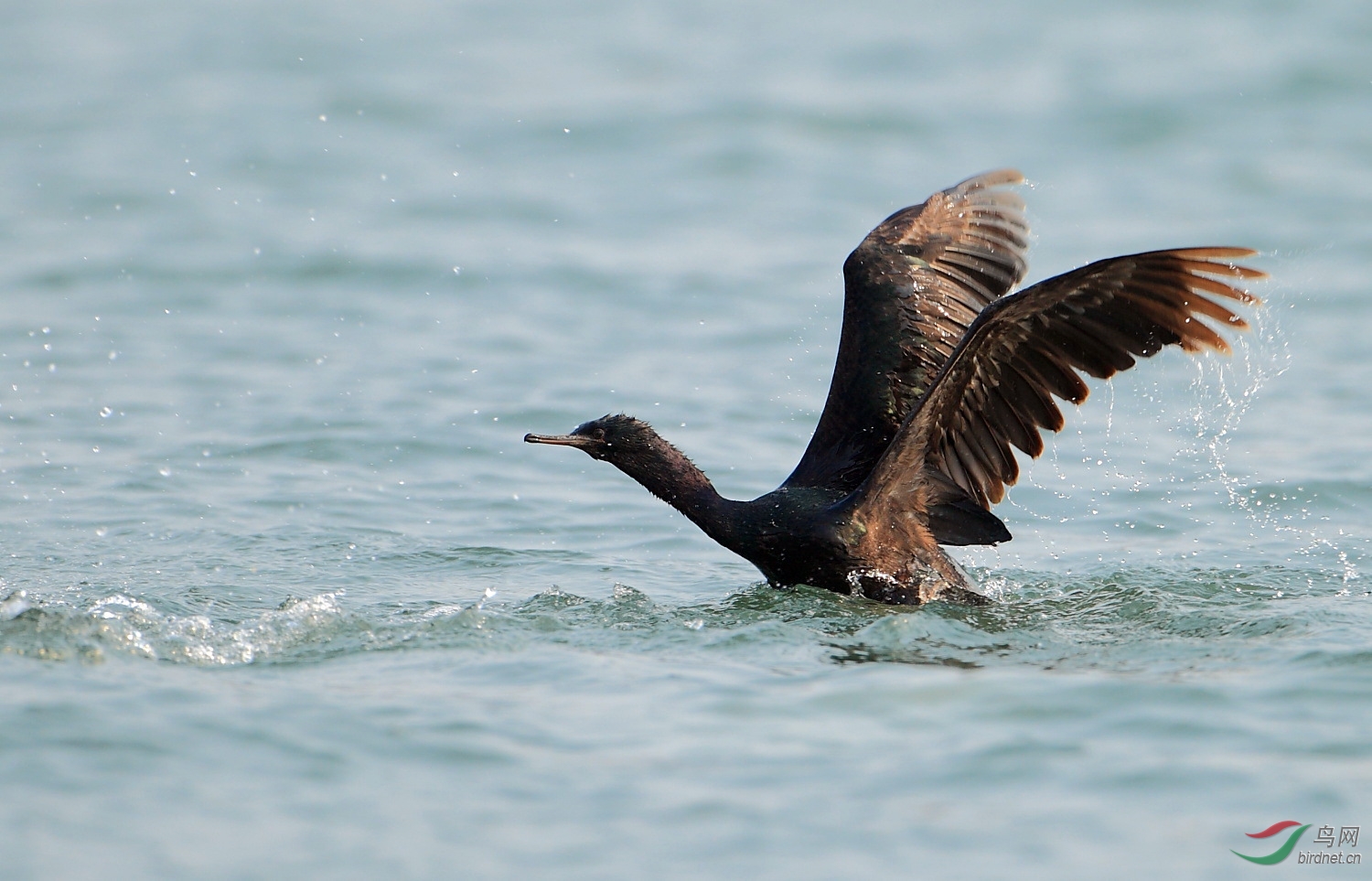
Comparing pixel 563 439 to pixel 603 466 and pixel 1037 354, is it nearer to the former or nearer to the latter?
pixel 1037 354

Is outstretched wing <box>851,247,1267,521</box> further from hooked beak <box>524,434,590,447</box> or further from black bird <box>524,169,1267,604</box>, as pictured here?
hooked beak <box>524,434,590,447</box>

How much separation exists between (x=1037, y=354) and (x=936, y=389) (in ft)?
1.82

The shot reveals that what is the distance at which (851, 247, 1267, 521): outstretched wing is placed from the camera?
5.57m

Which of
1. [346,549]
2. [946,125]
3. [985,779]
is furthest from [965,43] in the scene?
[985,779]

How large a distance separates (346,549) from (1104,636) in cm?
329

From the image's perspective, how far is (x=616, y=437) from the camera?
6434mm

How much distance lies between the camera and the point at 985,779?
4.41 metres

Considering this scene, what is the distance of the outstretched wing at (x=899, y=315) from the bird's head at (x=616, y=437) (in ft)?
2.41

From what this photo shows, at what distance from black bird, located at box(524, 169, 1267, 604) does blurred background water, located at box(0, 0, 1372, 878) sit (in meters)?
0.32

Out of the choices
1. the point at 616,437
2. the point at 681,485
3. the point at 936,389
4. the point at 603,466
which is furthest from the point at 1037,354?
the point at 603,466

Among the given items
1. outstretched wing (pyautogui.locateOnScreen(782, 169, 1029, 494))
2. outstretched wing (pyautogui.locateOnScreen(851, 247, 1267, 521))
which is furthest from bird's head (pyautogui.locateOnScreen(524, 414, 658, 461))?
outstretched wing (pyautogui.locateOnScreen(851, 247, 1267, 521))

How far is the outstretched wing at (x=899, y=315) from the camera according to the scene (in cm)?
675

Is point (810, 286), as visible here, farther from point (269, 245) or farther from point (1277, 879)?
point (1277, 879)

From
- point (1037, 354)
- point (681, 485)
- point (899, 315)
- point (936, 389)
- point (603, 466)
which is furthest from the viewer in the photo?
point (603, 466)
